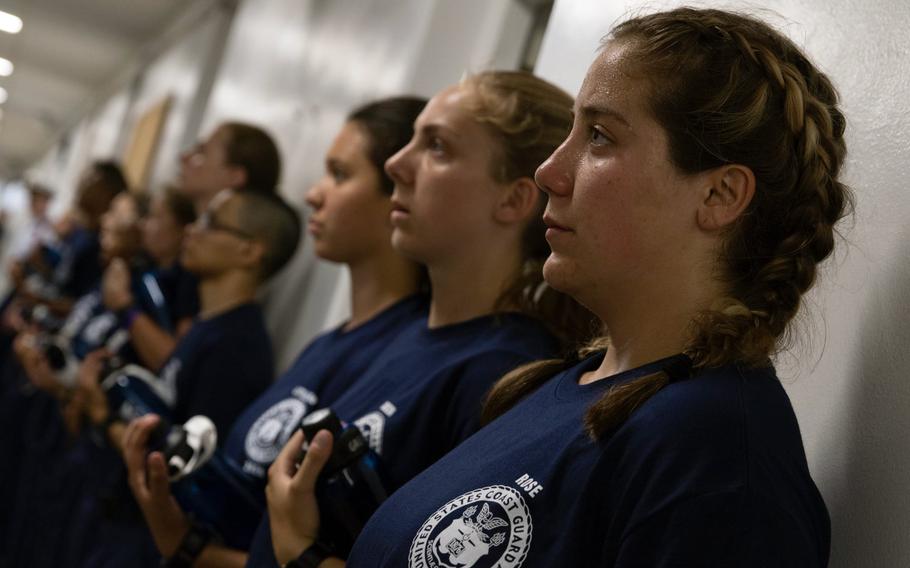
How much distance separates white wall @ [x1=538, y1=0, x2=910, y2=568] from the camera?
884 millimetres

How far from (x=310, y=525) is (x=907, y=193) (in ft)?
2.44

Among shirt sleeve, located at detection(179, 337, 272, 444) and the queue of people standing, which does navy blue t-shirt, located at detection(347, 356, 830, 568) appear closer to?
the queue of people standing

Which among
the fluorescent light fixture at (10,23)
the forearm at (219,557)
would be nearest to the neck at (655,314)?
the forearm at (219,557)

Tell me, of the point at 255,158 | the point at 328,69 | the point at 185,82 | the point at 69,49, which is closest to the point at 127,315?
the point at 255,158

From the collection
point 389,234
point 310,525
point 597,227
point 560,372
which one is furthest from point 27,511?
point 597,227

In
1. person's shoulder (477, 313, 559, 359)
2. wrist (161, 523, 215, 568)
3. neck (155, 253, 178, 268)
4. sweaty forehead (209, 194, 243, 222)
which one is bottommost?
wrist (161, 523, 215, 568)

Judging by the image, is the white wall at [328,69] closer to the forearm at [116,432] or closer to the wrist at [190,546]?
the forearm at [116,432]

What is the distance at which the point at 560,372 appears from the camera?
1.07 m

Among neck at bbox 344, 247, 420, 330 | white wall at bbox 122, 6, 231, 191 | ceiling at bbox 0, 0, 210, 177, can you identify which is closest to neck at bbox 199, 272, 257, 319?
neck at bbox 344, 247, 420, 330

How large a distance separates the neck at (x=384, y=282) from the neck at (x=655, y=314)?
87 centimetres

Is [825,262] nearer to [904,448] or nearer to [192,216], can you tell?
[904,448]

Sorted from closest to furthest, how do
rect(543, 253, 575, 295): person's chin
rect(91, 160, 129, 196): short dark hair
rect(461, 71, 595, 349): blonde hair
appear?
rect(543, 253, 575, 295): person's chin < rect(461, 71, 595, 349): blonde hair < rect(91, 160, 129, 196): short dark hair

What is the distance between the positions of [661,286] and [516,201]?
1.76 ft

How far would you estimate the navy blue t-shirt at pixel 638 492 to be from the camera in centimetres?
70
